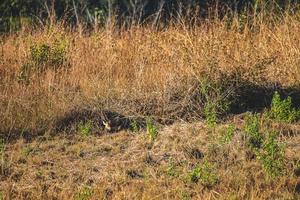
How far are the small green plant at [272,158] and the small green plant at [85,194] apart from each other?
1.46 metres

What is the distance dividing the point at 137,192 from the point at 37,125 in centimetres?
179

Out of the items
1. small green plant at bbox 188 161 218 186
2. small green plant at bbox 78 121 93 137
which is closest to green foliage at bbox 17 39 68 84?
small green plant at bbox 78 121 93 137

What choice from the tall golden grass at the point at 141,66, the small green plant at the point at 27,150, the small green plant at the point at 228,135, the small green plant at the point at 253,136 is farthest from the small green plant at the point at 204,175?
the small green plant at the point at 27,150

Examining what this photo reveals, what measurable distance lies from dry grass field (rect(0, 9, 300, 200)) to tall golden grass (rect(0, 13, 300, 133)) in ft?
0.06

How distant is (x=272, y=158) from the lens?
483 centimetres

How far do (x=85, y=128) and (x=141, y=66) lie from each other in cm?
173

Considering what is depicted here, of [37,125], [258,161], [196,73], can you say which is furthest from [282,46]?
[37,125]

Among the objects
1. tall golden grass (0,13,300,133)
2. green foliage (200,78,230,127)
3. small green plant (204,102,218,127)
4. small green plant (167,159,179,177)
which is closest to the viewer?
small green plant (167,159,179,177)

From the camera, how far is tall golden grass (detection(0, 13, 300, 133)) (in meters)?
6.20

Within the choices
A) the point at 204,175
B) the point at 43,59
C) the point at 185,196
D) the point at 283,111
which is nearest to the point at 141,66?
the point at 43,59

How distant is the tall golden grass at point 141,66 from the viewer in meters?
6.20

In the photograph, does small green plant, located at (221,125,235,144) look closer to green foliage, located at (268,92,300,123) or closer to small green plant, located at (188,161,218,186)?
small green plant, located at (188,161,218,186)

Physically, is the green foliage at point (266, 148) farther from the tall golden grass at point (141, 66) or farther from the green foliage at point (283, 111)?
the tall golden grass at point (141, 66)

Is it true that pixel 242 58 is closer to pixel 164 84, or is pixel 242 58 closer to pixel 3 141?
pixel 164 84
